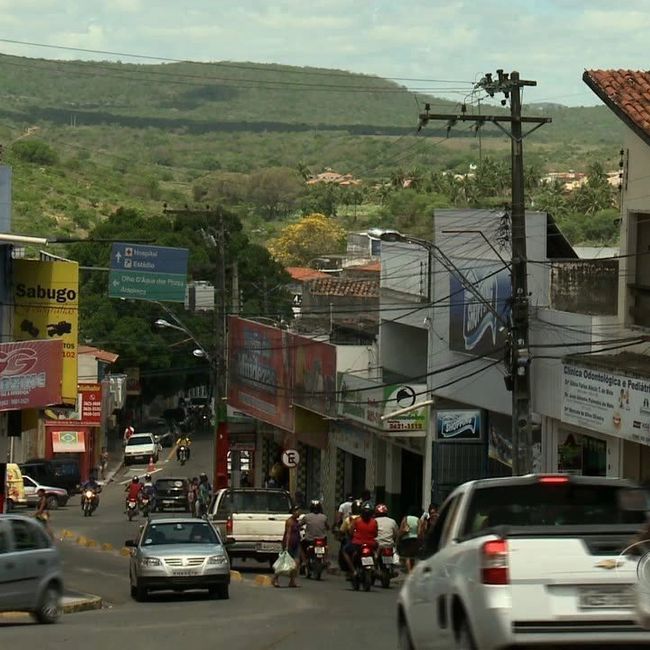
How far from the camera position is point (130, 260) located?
3938 centimetres

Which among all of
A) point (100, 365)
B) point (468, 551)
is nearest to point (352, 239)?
point (100, 365)

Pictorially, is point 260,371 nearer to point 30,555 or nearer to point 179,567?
point 179,567

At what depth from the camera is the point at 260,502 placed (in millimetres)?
34750

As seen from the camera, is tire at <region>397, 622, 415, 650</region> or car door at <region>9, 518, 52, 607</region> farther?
car door at <region>9, 518, 52, 607</region>

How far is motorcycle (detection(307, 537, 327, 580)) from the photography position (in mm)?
30734

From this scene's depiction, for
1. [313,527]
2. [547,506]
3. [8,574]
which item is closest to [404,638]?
[547,506]

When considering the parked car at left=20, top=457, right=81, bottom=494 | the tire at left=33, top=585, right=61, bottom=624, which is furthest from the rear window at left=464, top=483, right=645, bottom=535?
the parked car at left=20, top=457, right=81, bottom=494

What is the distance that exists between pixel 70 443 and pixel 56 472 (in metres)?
6.56

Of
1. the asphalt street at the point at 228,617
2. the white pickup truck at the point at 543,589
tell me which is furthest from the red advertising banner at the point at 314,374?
the white pickup truck at the point at 543,589

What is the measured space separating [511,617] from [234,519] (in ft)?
82.7

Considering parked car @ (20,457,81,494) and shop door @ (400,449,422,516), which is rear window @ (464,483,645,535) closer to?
shop door @ (400,449,422,516)

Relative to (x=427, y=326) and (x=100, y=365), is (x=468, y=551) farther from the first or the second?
(x=100, y=365)

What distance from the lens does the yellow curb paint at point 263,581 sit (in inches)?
1177

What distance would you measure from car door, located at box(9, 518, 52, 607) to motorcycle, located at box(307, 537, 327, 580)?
11.3 m
